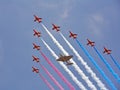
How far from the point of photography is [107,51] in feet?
636

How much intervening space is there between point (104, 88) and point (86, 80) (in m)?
9.80

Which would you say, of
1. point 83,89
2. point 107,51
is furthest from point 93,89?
point 107,51

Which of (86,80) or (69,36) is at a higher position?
(69,36)

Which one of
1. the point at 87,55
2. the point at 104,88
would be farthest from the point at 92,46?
the point at 104,88

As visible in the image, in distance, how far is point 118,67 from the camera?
18638cm

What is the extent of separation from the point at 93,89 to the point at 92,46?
57.7 ft

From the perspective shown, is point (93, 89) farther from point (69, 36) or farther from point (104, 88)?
point (69, 36)

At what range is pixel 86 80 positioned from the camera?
199750mm

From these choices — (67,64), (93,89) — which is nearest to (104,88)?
(93,89)

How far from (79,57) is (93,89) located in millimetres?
14301

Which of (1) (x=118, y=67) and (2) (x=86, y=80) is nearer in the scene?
(1) (x=118, y=67)

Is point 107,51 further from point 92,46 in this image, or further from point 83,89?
point 83,89

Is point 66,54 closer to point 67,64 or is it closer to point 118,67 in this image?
point 67,64

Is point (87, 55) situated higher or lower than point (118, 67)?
higher
